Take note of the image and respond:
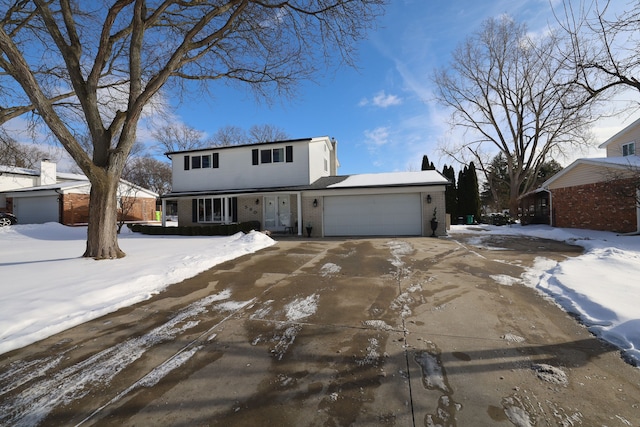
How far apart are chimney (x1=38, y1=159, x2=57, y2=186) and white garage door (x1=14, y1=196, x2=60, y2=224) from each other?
16.1 feet

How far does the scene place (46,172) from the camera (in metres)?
26.2

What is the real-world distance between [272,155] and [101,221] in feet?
34.2

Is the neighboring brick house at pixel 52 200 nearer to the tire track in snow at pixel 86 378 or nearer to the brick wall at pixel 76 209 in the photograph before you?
the brick wall at pixel 76 209

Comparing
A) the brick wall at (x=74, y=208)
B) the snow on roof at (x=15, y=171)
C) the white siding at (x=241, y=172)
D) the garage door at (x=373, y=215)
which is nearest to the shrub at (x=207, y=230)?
the white siding at (x=241, y=172)

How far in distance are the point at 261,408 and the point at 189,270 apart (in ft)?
16.0

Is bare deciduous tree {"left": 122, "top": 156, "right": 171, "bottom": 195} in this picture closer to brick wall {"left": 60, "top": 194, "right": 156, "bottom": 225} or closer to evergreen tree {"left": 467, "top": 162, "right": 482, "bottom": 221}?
brick wall {"left": 60, "top": 194, "right": 156, "bottom": 225}

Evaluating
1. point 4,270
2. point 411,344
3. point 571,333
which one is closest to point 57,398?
point 411,344

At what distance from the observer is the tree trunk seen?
7.25m

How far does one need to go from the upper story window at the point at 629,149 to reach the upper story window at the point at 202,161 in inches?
965

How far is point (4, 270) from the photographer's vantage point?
5.95 meters

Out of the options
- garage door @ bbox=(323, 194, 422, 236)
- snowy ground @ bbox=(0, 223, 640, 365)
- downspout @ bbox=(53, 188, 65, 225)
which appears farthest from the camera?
downspout @ bbox=(53, 188, 65, 225)

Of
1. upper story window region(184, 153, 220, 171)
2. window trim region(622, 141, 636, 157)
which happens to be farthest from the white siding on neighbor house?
upper story window region(184, 153, 220, 171)

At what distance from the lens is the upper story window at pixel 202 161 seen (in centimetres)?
1761

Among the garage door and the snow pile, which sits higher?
the garage door
